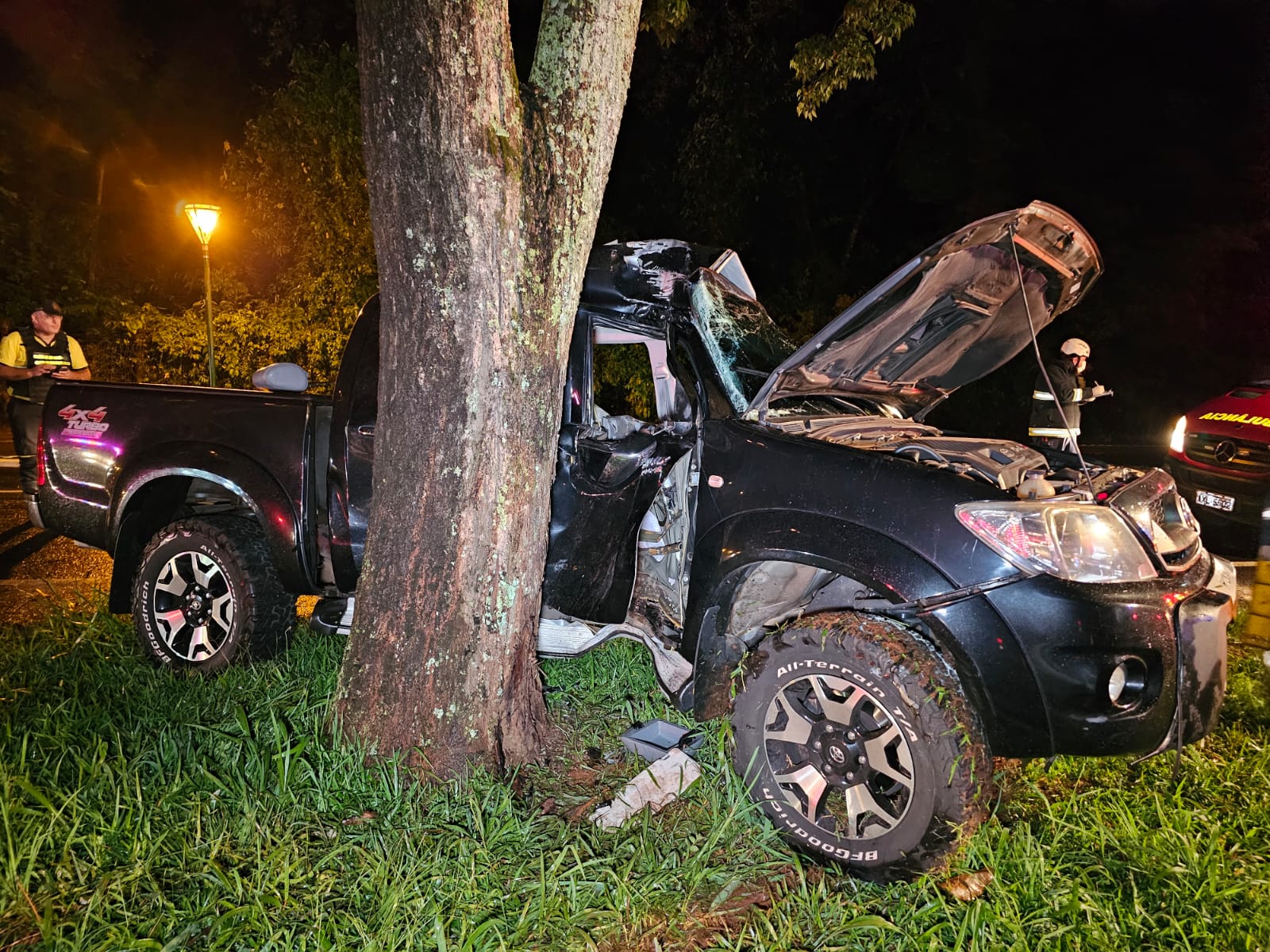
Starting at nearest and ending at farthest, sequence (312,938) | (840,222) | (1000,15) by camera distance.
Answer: (312,938)
(1000,15)
(840,222)

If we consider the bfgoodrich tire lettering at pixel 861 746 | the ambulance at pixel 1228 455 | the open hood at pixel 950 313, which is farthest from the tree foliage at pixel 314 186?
the bfgoodrich tire lettering at pixel 861 746

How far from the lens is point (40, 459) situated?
4.71 m

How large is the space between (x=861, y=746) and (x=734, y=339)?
5.98 ft

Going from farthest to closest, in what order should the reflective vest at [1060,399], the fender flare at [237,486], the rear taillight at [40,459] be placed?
the reflective vest at [1060,399]
the rear taillight at [40,459]
the fender flare at [237,486]

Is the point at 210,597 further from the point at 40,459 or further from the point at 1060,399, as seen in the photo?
the point at 1060,399

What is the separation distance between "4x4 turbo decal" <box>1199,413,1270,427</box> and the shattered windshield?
14.9 feet

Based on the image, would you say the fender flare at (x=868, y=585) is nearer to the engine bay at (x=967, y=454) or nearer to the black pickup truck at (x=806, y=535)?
the black pickup truck at (x=806, y=535)

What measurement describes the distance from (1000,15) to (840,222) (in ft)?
18.6

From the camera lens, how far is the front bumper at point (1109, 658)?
2.64 meters

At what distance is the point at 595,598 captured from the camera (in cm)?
388

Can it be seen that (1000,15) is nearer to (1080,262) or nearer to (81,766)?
(1080,262)

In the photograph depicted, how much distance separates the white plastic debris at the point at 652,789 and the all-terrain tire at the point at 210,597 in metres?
2.07

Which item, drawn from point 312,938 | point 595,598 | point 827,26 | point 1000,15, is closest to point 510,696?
point 595,598

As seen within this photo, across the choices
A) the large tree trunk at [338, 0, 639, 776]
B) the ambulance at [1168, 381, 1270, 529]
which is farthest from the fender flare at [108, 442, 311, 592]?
the ambulance at [1168, 381, 1270, 529]
